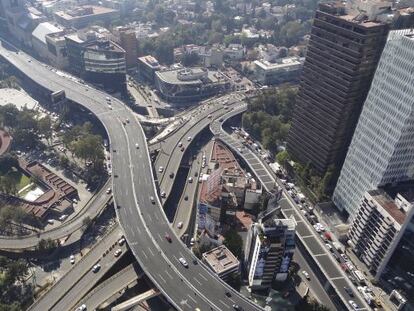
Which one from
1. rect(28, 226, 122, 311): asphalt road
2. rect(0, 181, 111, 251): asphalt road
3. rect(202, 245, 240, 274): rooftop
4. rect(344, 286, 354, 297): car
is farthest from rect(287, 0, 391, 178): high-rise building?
rect(0, 181, 111, 251): asphalt road

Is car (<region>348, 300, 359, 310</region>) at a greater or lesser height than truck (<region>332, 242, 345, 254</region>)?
greater

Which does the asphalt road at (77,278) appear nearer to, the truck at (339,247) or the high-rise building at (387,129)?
the truck at (339,247)

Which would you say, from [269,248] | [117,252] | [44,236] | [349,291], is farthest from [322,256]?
[44,236]

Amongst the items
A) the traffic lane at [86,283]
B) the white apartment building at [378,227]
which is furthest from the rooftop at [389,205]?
the traffic lane at [86,283]

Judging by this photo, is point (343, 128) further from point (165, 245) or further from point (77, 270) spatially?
point (77, 270)

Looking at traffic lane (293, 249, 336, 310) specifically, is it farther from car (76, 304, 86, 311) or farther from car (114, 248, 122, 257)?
car (76, 304, 86, 311)

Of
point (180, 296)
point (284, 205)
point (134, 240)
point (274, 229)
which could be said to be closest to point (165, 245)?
point (134, 240)
